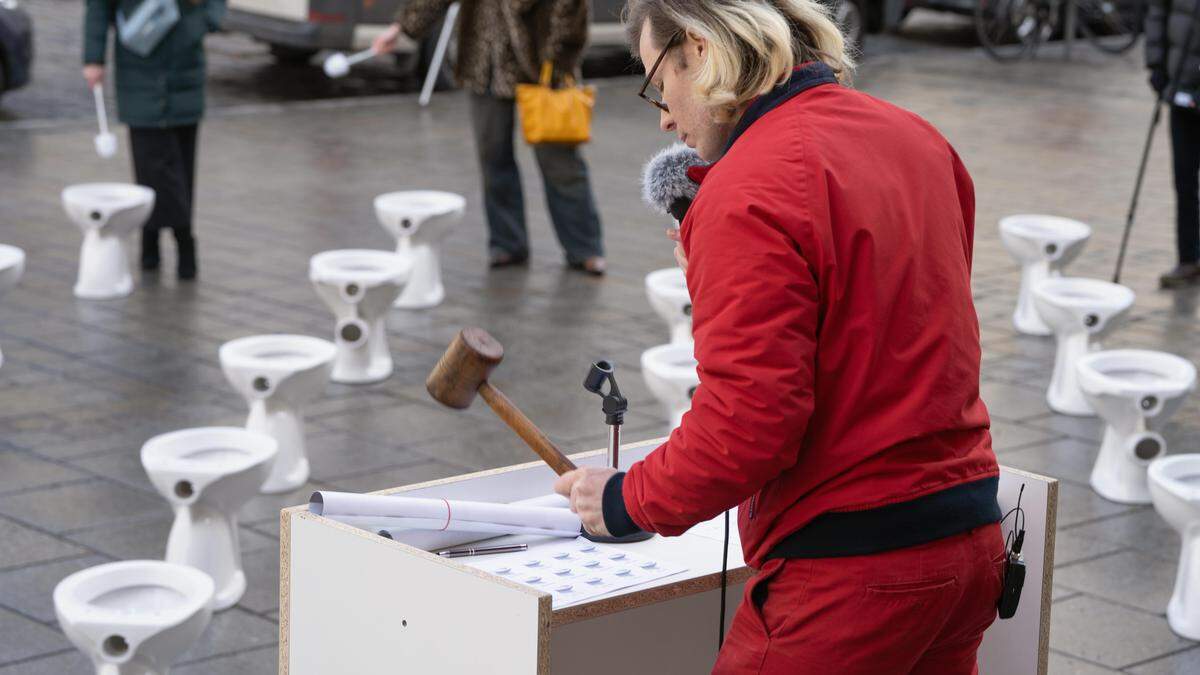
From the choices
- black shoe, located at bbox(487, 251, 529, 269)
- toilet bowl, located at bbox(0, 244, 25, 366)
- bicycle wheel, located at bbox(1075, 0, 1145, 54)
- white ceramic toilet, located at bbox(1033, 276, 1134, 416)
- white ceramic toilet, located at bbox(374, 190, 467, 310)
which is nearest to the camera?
toilet bowl, located at bbox(0, 244, 25, 366)

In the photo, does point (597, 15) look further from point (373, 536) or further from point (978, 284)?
point (373, 536)

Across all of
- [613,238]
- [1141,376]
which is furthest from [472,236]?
[1141,376]

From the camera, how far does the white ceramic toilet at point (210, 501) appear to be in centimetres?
442

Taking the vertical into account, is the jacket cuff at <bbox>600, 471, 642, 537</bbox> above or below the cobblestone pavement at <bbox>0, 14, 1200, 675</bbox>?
above

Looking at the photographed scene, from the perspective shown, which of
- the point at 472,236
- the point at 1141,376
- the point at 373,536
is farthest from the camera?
the point at 472,236

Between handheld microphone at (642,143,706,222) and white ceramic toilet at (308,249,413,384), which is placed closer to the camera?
handheld microphone at (642,143,706,222)

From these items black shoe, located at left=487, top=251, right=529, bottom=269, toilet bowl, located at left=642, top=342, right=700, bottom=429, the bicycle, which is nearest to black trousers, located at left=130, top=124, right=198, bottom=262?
black shoe, located at left=487, top=251, right=529, bottom=269

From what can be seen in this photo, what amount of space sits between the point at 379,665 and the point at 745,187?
1.06m

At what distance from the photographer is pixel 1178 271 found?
8336 millimetres

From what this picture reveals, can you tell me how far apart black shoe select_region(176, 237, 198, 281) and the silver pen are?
5.37 meters

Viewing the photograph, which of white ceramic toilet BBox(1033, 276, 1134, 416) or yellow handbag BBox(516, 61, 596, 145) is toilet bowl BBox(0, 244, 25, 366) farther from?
white ceramic toilet BBox(1033, 276, 1134, 416)

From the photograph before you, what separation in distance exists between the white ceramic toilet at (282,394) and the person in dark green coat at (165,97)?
2523 mm

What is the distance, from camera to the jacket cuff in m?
2.37

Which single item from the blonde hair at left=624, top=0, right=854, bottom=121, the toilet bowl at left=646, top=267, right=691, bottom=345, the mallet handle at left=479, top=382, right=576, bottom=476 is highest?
the blonde hair at left=624, top=0, right=854, bottom=121
